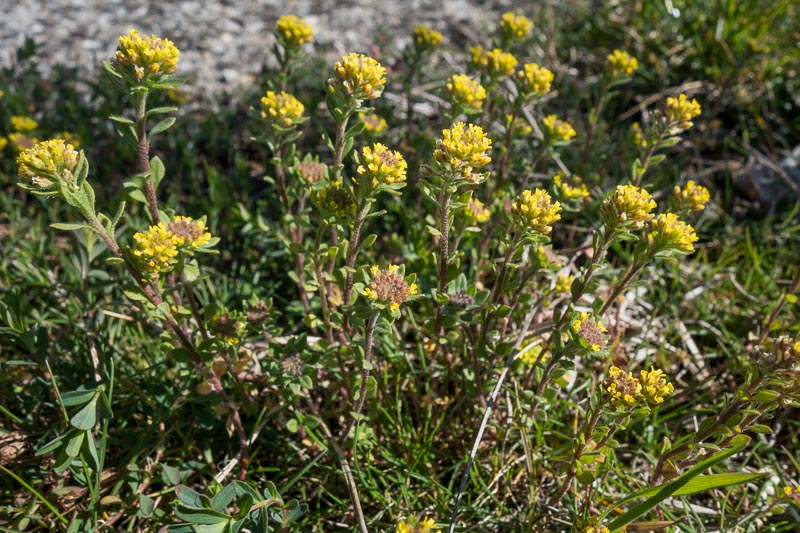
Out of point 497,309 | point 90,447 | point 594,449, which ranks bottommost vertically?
point 90,447

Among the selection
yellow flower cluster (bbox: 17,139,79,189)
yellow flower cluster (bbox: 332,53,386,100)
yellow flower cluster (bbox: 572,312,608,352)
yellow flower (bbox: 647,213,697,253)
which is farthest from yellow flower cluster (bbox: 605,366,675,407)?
yellow flower cluster (bbox: 17,139,79,189)

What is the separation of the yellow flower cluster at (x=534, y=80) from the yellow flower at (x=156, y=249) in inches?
68.2

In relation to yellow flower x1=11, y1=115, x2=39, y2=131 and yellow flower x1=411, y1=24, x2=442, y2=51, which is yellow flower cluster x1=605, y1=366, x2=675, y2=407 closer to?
yellow flower x1=411, y1=24, x2=442, y2=51

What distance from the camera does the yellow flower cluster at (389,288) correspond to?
222 centimetres

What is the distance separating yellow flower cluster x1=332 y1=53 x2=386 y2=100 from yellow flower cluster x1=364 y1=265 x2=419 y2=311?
673mm

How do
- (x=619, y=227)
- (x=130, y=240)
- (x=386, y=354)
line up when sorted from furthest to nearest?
(x=130, y=240) → (x=386, y=354) → (x=619, y=227)

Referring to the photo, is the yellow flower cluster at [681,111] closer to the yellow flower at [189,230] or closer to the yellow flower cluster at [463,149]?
the yellow flower cluster at [463,149]

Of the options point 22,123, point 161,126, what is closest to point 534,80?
point 161,126

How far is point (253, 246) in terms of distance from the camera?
13.0 feet

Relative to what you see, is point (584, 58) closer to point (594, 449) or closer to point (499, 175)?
point (499, 175)

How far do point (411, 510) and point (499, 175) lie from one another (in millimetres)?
1784

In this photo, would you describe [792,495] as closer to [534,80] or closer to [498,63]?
[534,80]

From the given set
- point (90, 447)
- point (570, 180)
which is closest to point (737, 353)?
point (570, 180)

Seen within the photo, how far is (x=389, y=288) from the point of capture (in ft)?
7.40
